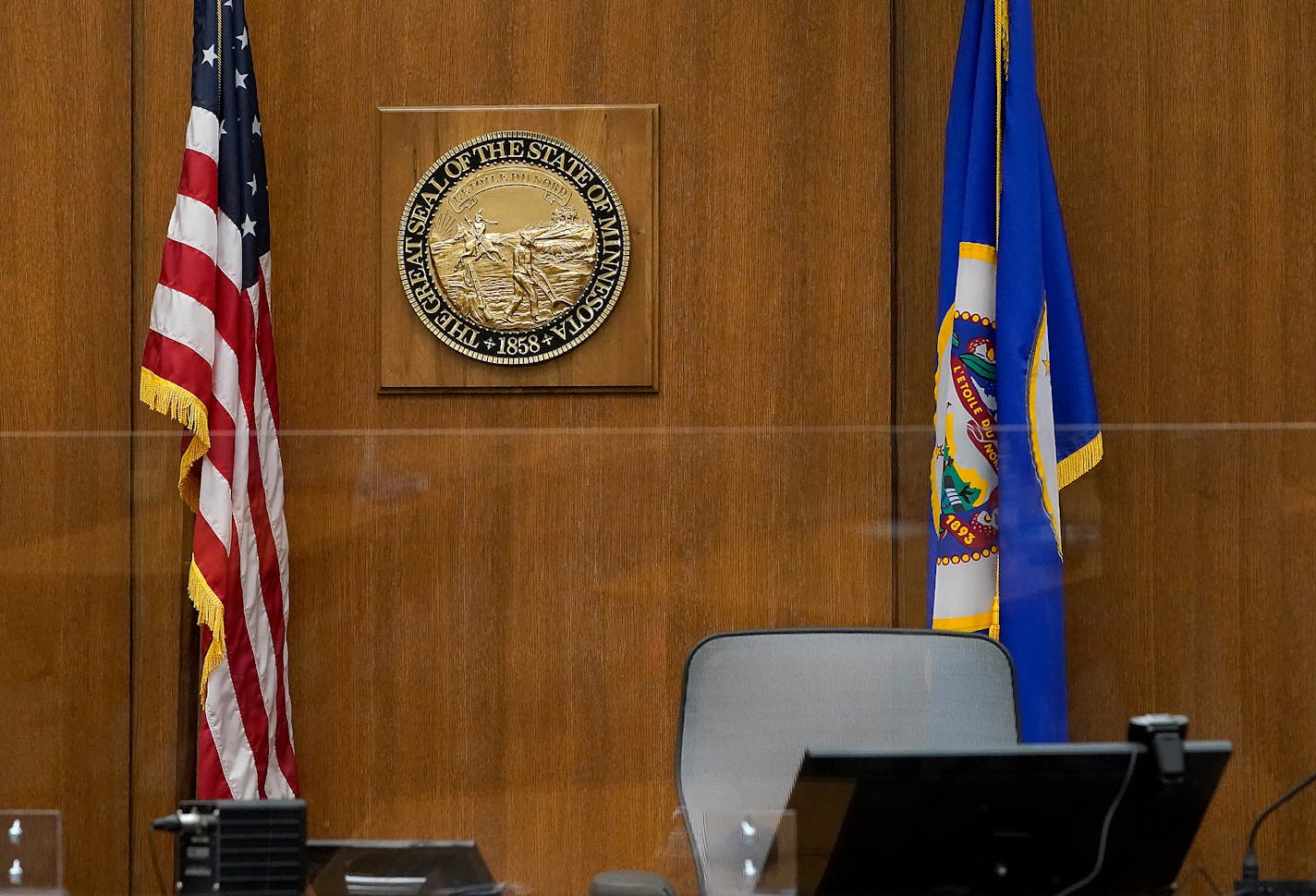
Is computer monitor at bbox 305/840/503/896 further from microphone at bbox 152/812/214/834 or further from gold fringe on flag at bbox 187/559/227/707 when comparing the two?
gold fringe on flag at bbox 187/559/227/707

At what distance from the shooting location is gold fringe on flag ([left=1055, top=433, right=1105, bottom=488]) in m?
2.77

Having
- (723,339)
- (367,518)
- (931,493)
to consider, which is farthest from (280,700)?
(931,493)

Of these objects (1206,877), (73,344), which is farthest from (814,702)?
(73,344)

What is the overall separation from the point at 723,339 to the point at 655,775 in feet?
3.58

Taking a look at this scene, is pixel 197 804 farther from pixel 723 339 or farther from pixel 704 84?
pixel 704 84

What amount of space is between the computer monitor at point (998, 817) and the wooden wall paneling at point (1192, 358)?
1583 millimetres

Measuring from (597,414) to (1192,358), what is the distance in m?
1.39

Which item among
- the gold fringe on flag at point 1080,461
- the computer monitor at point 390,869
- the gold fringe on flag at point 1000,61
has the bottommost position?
the computer monitor at point 390,869

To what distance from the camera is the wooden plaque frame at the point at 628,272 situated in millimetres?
3131

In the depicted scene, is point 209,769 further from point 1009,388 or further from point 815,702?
point 1009,388

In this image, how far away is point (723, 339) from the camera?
314 centimetres

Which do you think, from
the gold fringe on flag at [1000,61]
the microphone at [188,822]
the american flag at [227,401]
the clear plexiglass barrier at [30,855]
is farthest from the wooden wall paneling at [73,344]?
the gold fringe on flag at [1000,61]

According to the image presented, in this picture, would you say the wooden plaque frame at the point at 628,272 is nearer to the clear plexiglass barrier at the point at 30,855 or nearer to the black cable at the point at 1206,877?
the clear plexiglass barrier at the point at 30,855

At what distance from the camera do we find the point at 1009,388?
105 inches
